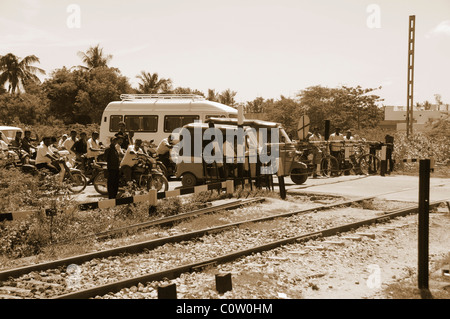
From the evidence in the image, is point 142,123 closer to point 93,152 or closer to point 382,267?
point 93,152

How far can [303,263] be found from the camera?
305 inches

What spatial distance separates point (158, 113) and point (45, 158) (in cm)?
929

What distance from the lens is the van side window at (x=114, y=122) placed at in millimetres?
A: 24158

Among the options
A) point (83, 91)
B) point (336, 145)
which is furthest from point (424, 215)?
point (83, 91)

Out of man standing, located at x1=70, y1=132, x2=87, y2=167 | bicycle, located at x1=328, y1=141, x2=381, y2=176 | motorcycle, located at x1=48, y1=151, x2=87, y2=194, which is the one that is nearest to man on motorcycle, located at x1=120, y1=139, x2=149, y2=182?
motorcycle, located at x1=48, y1=151, x2=87, y2=194

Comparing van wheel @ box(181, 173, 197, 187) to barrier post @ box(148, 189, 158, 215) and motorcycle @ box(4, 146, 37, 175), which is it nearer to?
motorcycle @ box(4, 146, 37, 175)

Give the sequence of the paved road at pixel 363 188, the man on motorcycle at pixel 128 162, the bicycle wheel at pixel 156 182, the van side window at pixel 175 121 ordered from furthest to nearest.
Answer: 1. the van side window at pixel 175 121
2. the paved road at pixel 363 188
3. the bicycle wheel at pixel 156 182
4. the man on motorcycle at pixel 128 162

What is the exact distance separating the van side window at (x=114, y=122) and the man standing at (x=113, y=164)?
12.0m

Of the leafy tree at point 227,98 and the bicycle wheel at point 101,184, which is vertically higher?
the leafy tree at point 227,98

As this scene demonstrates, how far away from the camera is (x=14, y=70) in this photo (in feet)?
166

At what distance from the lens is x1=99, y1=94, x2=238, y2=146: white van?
2255 centimetres

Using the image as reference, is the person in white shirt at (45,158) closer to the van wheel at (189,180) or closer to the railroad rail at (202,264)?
the van wheel at (189,180)

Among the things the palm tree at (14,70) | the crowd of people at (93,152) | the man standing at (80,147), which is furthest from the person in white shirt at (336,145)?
the palm tree at (14,70)
